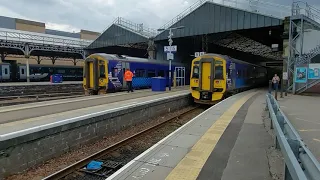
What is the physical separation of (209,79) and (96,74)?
335 inches

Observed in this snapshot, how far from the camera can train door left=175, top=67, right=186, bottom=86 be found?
30180 mm

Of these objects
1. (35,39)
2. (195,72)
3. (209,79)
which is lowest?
(209,79)

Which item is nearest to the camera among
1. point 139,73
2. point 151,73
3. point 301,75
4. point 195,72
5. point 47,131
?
point 47,131

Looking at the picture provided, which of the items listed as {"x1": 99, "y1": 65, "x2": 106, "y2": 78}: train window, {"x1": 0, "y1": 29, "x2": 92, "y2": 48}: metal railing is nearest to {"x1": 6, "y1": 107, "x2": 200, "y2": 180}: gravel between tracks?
{"x1": 99, "y1": 65, "x2": 106, "y2": 78}: train window

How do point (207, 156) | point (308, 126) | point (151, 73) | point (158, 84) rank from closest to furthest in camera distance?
point (207, 156) → point (308, 126) → point (158, 84) → point (151, 73)

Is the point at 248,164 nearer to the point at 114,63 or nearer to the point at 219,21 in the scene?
the point at 114,63

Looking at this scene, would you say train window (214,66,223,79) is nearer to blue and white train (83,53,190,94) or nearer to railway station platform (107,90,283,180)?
blue and white train (83,53,190,94)

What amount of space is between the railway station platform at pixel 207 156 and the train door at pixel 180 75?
859 inches

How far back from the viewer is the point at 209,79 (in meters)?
16.5

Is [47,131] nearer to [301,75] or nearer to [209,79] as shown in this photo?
[209,79]

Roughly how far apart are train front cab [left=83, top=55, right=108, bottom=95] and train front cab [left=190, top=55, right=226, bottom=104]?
6699mm

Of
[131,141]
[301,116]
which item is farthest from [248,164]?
[301,116]

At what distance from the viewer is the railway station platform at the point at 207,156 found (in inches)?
177

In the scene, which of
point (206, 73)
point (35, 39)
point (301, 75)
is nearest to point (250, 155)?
point (206, 73)
